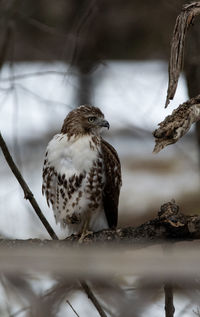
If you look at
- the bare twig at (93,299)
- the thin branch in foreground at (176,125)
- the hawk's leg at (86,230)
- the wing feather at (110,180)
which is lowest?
the bare twig at (93,299)

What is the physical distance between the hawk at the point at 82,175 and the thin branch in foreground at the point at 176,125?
1.26 meters

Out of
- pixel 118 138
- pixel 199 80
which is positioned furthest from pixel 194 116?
pixel 118 138

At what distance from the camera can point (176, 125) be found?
232 cm

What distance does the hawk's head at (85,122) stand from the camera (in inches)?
150

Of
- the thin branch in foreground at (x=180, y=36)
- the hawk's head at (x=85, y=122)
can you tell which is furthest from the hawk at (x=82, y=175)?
the thin branch in foreground at (x=180, y=36)

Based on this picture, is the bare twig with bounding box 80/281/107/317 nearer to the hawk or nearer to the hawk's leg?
the hawk's leg

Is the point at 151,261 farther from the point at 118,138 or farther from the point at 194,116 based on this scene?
the point at 118,138

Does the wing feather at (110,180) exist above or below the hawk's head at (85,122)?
below

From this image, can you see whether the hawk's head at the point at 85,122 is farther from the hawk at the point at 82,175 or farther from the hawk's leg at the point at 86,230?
the hawk's leg at the point at 86,230

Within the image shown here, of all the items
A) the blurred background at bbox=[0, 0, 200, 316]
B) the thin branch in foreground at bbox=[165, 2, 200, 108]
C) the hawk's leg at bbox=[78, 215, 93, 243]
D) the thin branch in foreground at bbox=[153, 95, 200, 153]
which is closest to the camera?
the thin branch in foreground at bbox=[153, 95, 200, 153]

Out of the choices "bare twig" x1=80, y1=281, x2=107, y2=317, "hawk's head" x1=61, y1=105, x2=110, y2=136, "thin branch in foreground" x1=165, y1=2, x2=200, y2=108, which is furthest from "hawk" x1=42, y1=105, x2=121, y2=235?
"thin branch in foreground" x1=165, y1=2, x2=200, y2=108

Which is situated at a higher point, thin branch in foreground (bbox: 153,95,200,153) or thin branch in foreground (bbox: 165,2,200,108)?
thin branch in foreground (bbox: 165,2,200,108)

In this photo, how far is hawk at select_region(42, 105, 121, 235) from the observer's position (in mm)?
3604

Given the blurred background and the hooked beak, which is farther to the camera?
the blurred background
